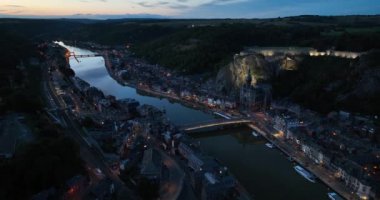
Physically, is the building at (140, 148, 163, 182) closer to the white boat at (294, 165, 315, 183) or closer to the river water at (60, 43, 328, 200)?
the river water at (60, 43, 328, 200)

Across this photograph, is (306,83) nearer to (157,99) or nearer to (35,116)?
(157,99)

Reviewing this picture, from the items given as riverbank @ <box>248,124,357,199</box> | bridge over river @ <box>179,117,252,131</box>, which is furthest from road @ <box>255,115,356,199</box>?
bridge over river @ <box>179,117,252,131</box>

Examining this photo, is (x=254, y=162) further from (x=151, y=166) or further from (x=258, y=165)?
(x=151, y=166)

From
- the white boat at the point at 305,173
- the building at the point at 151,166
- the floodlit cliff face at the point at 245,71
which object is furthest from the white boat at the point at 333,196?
the floodlit cliff face at the point at 245,71

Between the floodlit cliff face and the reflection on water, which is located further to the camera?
the floodlit cliff face

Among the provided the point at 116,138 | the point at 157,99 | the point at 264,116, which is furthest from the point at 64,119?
the point at 264,116
